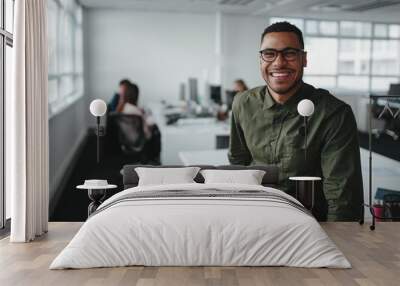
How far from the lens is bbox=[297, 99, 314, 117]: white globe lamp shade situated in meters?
6.07

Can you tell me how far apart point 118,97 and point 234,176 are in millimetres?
3171

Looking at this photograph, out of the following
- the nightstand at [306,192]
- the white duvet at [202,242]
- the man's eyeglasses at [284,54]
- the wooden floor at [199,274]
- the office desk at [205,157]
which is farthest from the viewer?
the office desk at [205,157]

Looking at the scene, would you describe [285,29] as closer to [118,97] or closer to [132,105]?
[132,105]

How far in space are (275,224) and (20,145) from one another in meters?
2.25

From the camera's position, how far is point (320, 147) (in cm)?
631

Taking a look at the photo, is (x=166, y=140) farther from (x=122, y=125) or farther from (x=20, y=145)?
(x=20, y=145)

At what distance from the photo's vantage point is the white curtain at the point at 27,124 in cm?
530

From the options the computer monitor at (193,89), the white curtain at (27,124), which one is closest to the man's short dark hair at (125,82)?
the computer monitor at (193,89)

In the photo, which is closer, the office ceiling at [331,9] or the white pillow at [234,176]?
the white pillow at [234,176]

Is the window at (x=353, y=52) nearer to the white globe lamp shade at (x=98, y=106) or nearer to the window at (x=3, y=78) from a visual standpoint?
the white globe lamp shade at (x=98, y=106)

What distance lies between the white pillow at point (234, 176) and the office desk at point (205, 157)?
958 millimetres

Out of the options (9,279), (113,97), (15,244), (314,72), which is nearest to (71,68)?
(113,97)

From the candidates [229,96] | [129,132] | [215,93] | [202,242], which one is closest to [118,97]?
[129,132]

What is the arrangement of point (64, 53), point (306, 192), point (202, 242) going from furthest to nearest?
point (64, 53) → point (306, 192) → point (202, 242)
